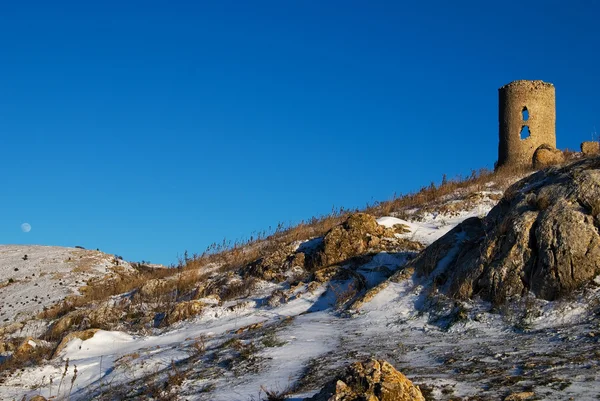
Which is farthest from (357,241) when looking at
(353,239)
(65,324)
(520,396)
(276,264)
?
(520,396)

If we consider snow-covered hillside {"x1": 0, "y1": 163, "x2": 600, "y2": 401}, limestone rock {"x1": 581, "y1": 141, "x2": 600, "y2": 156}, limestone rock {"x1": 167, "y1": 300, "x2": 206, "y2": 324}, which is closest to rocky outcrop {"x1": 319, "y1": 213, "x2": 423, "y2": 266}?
snow-covered hillside {"x1": 0, "y1": 163, "x2": 600, "y2": 401}

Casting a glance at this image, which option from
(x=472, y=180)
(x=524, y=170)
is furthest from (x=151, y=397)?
(x=524, y=170)

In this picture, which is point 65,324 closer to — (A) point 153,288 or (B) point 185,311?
(A) point 153,288

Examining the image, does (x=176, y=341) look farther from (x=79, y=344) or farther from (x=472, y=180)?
(x=472, y=180)

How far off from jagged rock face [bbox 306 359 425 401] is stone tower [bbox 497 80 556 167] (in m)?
18.2

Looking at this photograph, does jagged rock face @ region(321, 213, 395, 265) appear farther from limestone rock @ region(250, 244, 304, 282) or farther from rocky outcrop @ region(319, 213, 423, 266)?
limestone rock @ region(250, 244, 304, 282)

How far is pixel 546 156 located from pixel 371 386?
17.1 m

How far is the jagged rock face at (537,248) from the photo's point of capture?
6336 mm

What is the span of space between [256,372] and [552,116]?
62.6 ft

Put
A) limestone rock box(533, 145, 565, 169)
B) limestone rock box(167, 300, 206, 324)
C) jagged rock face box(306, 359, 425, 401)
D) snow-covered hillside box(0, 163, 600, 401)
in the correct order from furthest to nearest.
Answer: limestone rock box(533, 145, 565, 169), limestone rock box(167, 300, 206, 324), snow-covered hillside box(0, 163, 600, 401), jagged rock face box(306, 359, 425, 401)

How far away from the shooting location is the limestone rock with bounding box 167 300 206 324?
384 inches

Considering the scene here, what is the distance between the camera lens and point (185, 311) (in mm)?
9828

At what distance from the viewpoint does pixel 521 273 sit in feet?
22.0

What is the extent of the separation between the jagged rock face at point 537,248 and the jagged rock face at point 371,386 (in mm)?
3214
